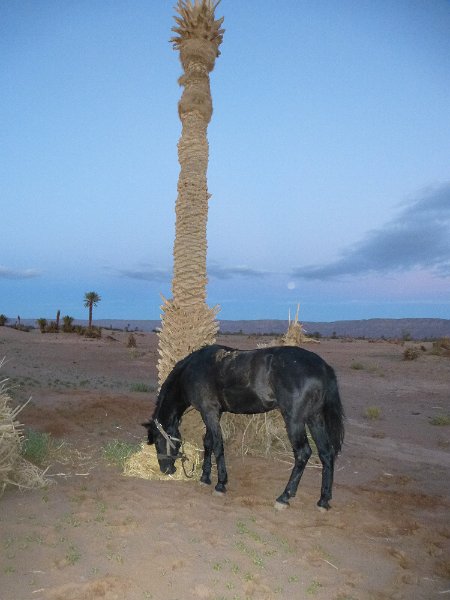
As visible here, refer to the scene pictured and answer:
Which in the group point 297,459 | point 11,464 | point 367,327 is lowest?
point 11,464

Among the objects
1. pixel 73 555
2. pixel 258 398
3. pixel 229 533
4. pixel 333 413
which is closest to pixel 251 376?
pixel 258 398

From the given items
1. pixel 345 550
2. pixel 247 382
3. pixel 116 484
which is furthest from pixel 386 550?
pixel 116 484

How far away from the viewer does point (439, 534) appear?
539cm

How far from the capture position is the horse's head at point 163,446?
657 cm

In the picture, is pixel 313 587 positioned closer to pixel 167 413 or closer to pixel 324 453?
pixel 324 453

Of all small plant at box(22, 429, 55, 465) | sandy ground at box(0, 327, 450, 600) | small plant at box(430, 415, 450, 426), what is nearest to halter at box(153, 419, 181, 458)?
sandy ground at box(0, 327, 450, 600)

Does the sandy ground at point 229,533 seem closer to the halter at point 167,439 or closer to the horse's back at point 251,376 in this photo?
the halter at point 167,439

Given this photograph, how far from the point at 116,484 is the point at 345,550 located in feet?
10.2

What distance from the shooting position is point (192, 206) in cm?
872

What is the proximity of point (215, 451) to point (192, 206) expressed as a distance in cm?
463

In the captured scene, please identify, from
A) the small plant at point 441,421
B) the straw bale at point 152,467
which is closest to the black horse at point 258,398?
the straw bale at point 152,467

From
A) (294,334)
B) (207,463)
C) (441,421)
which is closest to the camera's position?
(207,463)

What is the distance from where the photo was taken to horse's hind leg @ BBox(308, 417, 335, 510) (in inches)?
233

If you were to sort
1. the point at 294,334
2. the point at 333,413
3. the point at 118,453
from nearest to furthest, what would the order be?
the point at 333,413
the point at 118,453
the point at 294,334
